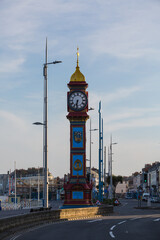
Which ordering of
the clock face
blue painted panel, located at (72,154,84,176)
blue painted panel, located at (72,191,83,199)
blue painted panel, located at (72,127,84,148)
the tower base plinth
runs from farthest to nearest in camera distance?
the clock face, blue painted panel, located at (72,127,84,148), blue painted panel, located at (72,154,84,176), blue painted panel, located at (72,191,83,199), the tower base plinth

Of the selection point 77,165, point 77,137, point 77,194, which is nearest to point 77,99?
point 77,137

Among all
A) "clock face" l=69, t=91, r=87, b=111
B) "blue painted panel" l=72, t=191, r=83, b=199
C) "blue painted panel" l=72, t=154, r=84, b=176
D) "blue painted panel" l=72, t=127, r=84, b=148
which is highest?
"clock face" l=69, t=91, r=87, b=111

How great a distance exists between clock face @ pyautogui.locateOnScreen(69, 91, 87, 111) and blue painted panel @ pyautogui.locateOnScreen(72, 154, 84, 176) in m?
5.37

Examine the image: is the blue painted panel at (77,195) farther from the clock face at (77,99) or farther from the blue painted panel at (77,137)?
the clock face at (77,99)

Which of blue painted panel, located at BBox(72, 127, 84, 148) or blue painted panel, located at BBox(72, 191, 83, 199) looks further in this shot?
blue painted panel, located at BBox(72, 127, 84, 148)

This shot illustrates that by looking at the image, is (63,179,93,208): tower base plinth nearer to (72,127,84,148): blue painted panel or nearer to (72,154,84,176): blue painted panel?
(72,154,84,176): blue painted panel

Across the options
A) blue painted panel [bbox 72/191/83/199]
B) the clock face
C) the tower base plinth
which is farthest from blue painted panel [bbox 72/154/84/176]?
the clock face

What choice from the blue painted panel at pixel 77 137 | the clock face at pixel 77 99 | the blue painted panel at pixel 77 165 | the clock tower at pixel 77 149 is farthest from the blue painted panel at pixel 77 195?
the clock face at pixel 77 99

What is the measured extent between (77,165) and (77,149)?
5.46 feet

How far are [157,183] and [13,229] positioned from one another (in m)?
138

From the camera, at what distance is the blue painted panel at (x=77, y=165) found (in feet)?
183

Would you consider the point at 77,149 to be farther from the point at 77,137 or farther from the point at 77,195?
the point at 77,195

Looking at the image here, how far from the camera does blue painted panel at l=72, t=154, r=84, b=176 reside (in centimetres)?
5578

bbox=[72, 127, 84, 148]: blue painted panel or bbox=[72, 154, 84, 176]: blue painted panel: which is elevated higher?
bbox=[72, 127, 84, 148]: blue painted panel
